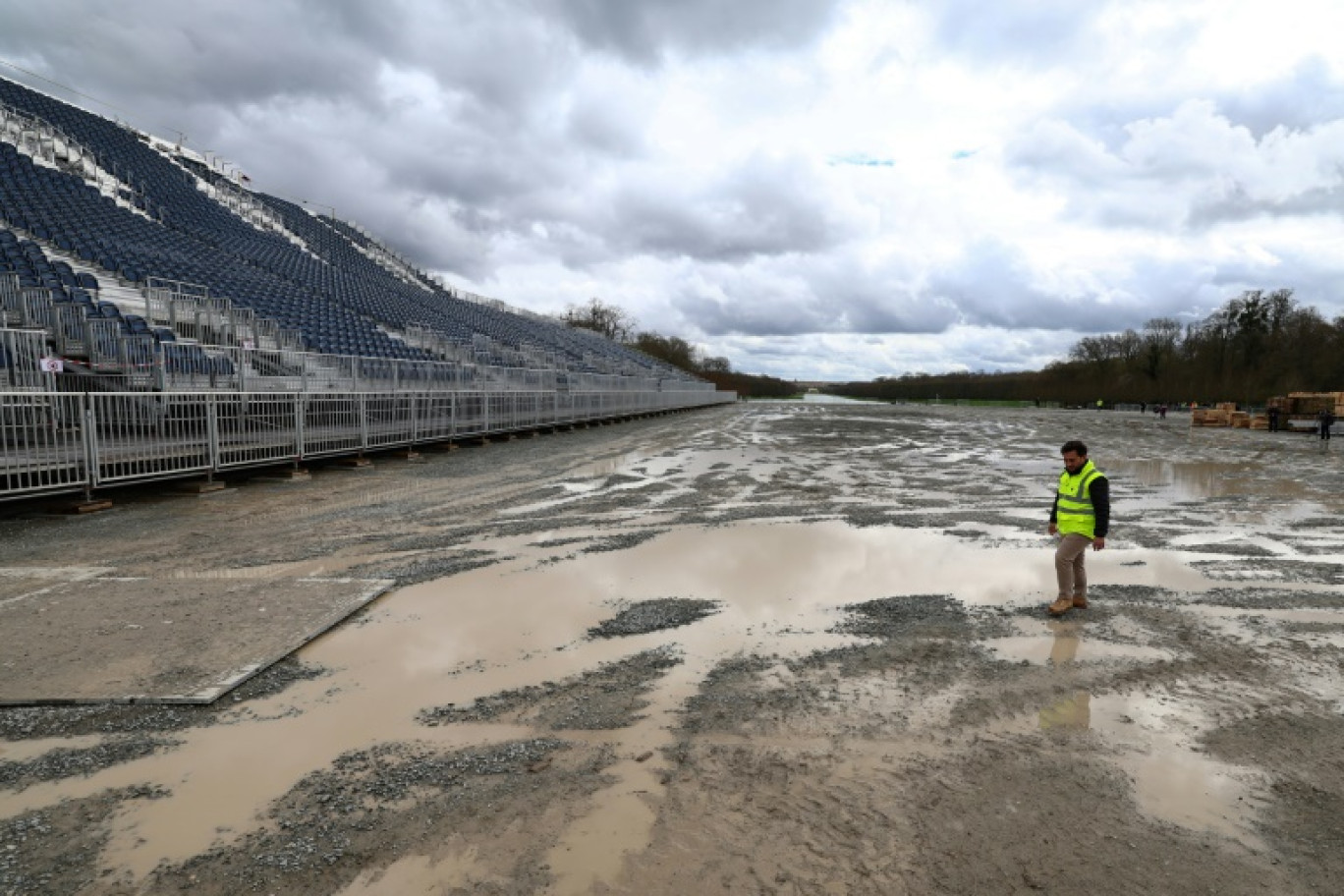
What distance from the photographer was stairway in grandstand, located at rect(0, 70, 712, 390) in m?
14.7

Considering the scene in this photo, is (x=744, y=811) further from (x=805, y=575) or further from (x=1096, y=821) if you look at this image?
(x=805, y=575)

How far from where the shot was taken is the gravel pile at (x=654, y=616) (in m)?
5.39

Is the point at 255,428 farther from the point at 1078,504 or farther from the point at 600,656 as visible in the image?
the point at 1078,504

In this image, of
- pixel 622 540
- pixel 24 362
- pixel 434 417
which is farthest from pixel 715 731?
pixel 434 417

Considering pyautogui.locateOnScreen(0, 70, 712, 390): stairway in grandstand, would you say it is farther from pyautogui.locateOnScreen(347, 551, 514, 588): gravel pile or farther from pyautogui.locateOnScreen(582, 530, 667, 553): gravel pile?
pyautogui.locateOnScreen(582, 530, 667, 553): gravel pile

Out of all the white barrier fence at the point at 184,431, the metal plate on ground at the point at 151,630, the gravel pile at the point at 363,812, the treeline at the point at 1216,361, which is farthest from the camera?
the treeline at the point at 1216,361

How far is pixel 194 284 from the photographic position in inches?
776

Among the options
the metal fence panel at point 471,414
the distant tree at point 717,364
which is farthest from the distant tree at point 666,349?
the metal fence panel at point 471,414

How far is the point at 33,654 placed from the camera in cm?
457

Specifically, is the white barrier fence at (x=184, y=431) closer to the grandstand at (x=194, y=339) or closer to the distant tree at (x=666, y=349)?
the grandstand at (x=194, y=339)

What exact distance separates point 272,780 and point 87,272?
2145cm

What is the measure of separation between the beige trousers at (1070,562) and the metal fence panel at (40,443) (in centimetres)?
1156

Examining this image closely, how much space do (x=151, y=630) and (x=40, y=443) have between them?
5.95 meters

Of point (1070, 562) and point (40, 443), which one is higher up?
point (40, 443)
